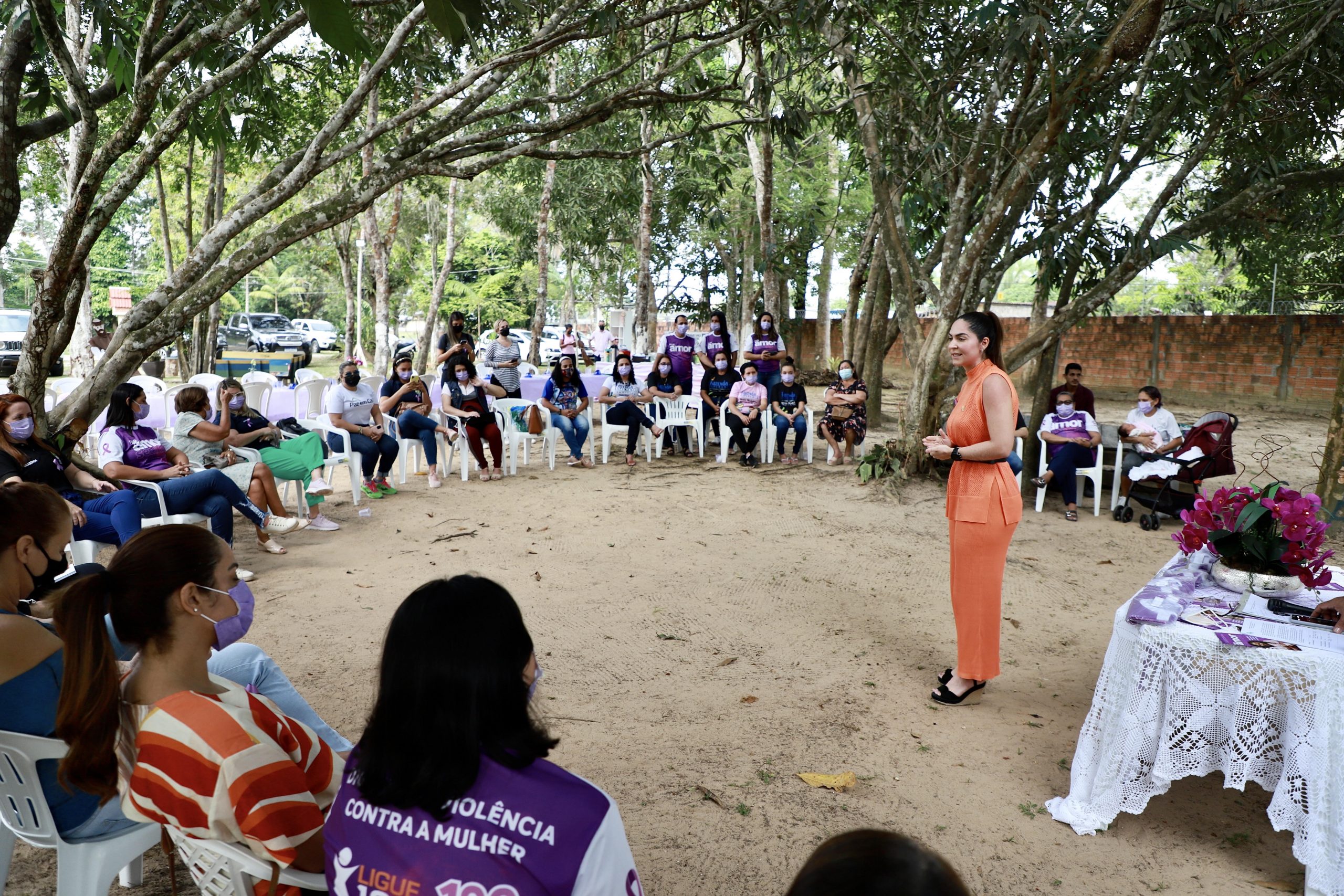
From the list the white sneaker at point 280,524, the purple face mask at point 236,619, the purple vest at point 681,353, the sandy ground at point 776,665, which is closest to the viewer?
the purple face mask at point 236,619

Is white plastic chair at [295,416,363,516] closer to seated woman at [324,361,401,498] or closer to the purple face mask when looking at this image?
seated woman at [324,361,401,498]

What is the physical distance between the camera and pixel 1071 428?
8188mm

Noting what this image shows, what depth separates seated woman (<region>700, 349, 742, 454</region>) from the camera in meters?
10.8

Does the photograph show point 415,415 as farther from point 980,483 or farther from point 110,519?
point 980,483

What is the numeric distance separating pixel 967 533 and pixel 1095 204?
5.93 meters

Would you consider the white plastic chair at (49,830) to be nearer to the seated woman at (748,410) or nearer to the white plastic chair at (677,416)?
the seated woman at (748,410)

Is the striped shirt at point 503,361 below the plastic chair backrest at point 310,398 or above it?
above

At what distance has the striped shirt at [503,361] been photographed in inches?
408

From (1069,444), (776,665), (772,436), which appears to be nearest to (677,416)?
(772,436)

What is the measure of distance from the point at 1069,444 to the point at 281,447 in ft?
22.1

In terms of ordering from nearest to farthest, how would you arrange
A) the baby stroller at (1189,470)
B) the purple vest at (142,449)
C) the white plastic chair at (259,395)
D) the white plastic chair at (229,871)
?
the white plastic chair at (229,871)
the purple vest at (142,449)
the baby stroller at (1189,470)
the white plastic chair at (259,395)

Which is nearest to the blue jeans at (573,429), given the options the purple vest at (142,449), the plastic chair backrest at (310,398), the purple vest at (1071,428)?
the plastic chair backrest at (310,398)

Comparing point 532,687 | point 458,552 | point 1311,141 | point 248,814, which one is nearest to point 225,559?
point 248,814

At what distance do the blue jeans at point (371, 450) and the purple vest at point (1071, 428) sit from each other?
6117mm
